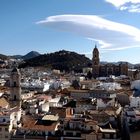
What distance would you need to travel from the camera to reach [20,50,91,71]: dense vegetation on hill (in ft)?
496

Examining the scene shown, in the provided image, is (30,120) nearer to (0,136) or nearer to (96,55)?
(0,136)

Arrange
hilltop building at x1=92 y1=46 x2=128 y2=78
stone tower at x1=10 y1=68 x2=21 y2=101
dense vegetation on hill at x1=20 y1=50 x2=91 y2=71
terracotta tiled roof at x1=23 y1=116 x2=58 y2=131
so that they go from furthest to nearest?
dense vegetation on hill at x1=20 y1=50 x2=91 y2=71 → hilltop building at x1=92 y1=46 x2=128 y2=78 → stone tower at x1=10 y1=68 x2=21 y2=101 → terracotta tiled roof at x1=23 y1=116 x2=58 y2=131

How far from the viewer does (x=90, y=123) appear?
32031 mm

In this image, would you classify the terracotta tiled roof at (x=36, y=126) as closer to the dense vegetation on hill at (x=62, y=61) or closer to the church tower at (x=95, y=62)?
the church tower at (x=95, y=62)

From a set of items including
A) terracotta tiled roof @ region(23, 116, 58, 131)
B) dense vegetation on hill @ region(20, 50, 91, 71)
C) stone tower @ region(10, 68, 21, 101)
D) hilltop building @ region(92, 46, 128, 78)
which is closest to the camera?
terracotta tiled roof @ region(23, 116, 58, 131)

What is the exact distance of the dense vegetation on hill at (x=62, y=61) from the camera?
15125 centimetres

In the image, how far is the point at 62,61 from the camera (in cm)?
15600

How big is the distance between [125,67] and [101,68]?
854 centimetres

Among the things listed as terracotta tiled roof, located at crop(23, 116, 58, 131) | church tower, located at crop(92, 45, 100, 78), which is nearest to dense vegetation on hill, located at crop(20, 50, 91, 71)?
church tower, located at crop(92, 45, 100, 78)

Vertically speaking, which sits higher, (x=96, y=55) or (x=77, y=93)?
(x=96, y=55)

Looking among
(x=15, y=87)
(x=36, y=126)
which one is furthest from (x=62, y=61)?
(x=36, y=126)

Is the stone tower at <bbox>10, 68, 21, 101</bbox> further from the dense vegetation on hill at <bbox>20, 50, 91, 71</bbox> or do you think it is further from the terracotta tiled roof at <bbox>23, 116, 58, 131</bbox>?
the dense vegetation on hill at <bbox>20, 50, 91, 71</bbox>

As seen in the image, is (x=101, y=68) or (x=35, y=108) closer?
(x=35, y=108)

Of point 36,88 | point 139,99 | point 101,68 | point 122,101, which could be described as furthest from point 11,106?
point 101,68
